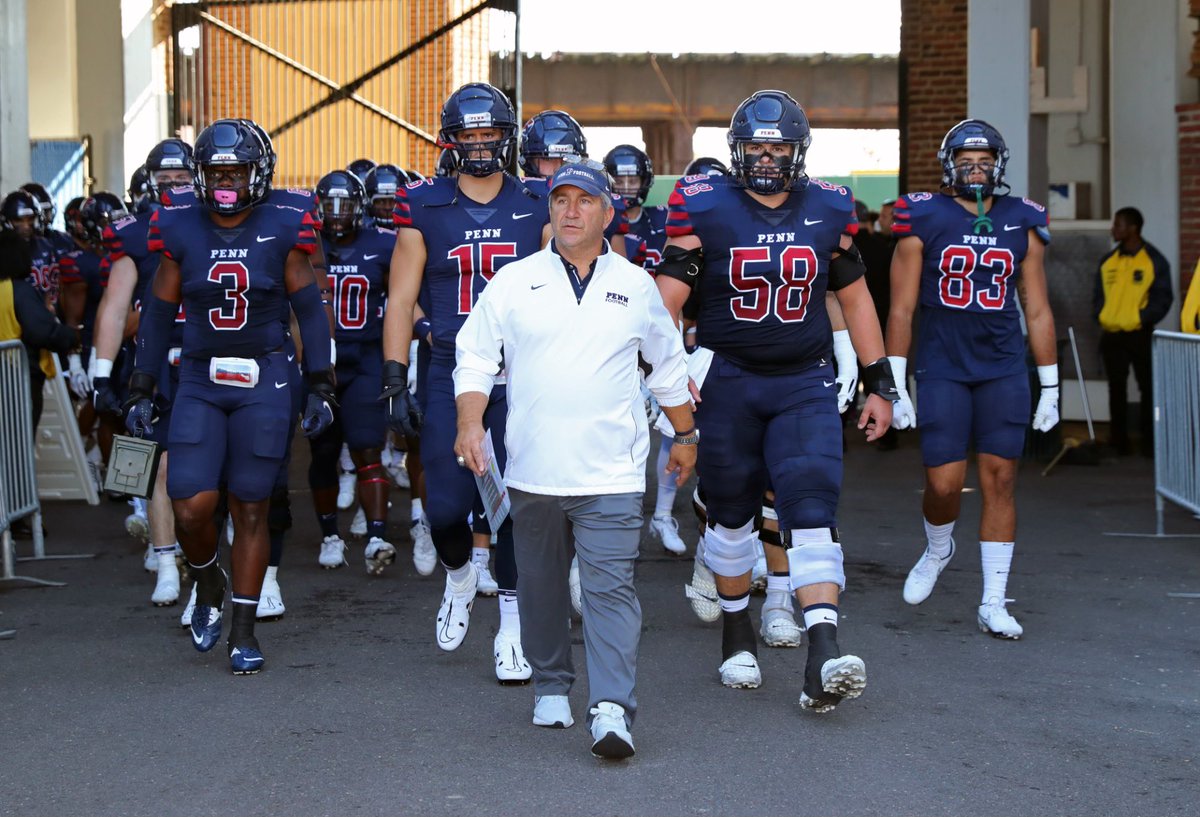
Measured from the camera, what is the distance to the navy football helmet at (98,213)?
11.5 meters

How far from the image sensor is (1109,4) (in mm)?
16328

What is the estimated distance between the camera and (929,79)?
19.6 meters

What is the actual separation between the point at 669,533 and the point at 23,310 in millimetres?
3908

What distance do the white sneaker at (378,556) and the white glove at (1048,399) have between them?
10.9 ft

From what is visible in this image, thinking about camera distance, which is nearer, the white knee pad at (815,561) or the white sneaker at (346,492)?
the white knee pad at (815,561)

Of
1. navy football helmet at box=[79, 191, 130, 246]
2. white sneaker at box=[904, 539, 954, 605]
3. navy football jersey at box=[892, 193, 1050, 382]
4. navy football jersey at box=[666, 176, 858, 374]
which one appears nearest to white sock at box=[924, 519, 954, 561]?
white sneaker at box=[904, 539, 954, 605]

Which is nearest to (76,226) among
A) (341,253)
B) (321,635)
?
(341,253)

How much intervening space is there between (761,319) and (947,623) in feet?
7.11

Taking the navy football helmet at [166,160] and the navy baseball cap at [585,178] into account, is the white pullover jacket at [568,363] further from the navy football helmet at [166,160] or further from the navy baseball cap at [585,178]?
the navy football helmet at [166,160]

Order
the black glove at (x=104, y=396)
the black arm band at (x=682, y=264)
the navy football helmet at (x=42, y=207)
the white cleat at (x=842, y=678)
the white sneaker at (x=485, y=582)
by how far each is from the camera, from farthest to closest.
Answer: the navy football helmet at (x=42, y=207), the white sneaker at (x=485, y=582), the black glove at (x=104, y=396), the black arm band at (x=682, y=264), the white cleat at (x=842, y=678)

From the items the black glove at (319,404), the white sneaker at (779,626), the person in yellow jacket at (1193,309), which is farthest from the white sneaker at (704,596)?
the person in yellow jacket at (1193,309)

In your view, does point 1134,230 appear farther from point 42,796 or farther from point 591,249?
point 42,796

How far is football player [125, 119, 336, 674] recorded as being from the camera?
6.78m

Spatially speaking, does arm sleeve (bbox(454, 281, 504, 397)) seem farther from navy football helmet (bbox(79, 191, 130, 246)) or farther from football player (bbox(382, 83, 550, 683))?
navy football helmet (bbox(79, 191, 130, 246))
